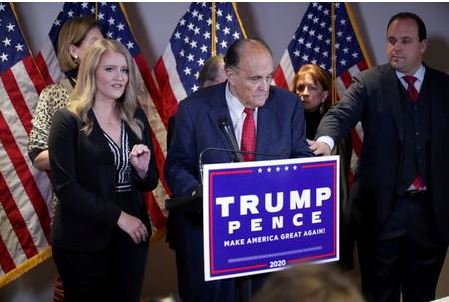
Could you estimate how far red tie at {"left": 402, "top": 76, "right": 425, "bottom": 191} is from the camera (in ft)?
8.79

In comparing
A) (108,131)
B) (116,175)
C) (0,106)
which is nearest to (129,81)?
(108,131)

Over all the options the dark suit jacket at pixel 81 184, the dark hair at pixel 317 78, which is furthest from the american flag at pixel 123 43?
the dark suit jacket at pixel 81 184

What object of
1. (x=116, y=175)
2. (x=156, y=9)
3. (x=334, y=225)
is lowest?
(x=334, y=225)

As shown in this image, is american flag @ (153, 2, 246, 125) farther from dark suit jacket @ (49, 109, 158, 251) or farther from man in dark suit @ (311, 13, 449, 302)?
dark suit jacket @ (49, 109, 158, 251)

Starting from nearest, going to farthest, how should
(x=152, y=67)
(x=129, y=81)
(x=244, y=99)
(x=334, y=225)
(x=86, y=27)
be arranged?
1. (x=334, y=225)
2. (x=244, y=99)
3. (x=129, y=81)
4. (x=86, y=27)
5. (x=152, y=67)

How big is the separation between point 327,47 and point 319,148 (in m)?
1.52

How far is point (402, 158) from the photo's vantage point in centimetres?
267

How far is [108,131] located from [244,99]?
52 cm

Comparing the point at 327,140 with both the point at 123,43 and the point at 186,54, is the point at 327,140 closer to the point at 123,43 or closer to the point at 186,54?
the point at 186,54

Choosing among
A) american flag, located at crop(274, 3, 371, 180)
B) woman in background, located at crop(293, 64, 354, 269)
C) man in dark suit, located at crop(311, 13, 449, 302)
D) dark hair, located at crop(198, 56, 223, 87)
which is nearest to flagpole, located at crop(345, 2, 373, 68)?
american flag, located at crop(274, 3, 371, 180)

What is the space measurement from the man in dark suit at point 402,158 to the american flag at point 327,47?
0.91 metres

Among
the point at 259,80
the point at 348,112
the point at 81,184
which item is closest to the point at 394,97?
the point at 348,112

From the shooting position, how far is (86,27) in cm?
256

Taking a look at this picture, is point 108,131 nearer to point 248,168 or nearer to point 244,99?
point 244,99
